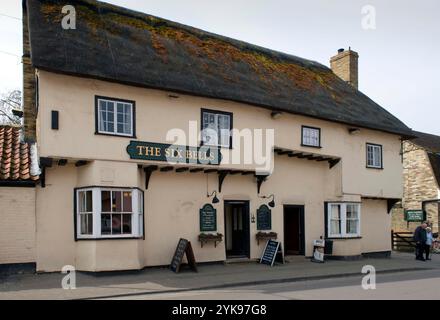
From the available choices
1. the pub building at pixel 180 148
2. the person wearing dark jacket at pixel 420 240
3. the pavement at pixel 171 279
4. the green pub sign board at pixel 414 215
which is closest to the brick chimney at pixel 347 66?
the pub building at pixel 180 148

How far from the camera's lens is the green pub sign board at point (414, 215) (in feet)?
94.2

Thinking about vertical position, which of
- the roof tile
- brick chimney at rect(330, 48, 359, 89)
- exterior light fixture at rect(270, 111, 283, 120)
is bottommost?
the roof tile

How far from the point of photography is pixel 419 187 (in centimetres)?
3002

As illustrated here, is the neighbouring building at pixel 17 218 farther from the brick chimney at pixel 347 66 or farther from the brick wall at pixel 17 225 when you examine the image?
the brick chimney at pixel 347 66

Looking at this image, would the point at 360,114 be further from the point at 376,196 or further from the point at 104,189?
the point at 104,189

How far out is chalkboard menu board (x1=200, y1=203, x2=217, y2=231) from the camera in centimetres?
1625

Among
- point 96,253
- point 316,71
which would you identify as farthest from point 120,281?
point 316,71

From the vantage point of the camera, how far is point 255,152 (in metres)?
17.0

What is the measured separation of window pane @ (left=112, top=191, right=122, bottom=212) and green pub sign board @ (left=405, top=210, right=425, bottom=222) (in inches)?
827

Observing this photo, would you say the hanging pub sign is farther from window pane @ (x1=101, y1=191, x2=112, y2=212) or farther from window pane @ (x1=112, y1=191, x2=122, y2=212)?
window pane @ (x1=101, y1=191, x2=112, y2=212)

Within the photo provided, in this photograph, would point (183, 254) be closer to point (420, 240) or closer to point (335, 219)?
point (335, 219)

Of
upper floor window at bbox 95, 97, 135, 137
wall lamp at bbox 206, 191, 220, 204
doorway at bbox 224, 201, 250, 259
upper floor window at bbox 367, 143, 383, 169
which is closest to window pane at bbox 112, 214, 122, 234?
upper floor window at bbox 95, 97, 135, 137

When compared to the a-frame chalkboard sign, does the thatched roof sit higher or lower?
higher
